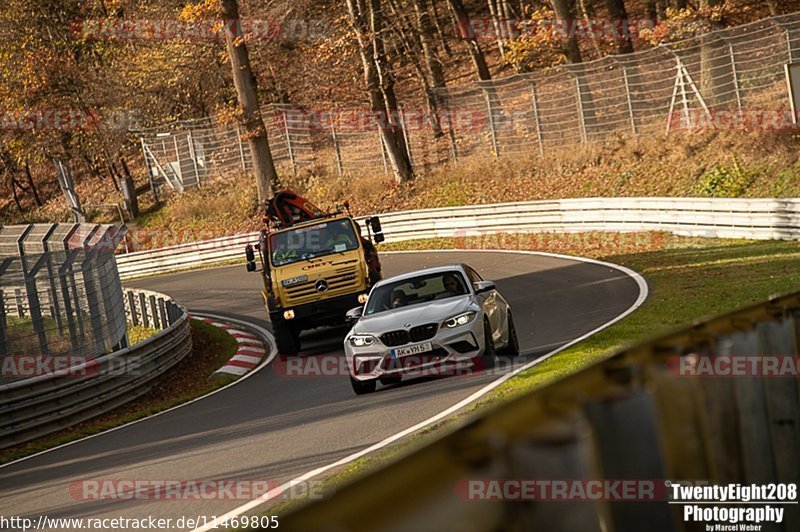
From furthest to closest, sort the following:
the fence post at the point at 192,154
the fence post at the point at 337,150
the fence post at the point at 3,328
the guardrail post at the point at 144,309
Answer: the fence post at the point at 192,154, the fence post at the point at 337,150, the guardrail post at the point at 144,309, the fence post at the point at 3,328

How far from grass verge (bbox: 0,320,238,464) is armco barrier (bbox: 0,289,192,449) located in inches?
5.9

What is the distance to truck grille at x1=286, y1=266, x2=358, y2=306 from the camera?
1925 cm

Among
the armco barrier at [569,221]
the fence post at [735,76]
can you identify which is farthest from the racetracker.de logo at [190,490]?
the fence post at [735,76]

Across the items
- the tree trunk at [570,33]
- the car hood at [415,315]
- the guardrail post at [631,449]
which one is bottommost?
the car hood at [415,315]

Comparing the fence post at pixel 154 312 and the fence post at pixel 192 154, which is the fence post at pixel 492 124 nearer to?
the fence post at pixel 154 312

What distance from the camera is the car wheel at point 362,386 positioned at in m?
13.6

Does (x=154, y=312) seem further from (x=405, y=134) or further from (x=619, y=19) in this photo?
(x=619, y=19)

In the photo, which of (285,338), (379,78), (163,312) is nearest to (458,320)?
(285,338)

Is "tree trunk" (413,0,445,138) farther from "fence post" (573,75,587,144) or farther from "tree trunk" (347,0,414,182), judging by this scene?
"fence post" (573,75,587,144)

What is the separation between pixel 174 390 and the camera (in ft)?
60.6

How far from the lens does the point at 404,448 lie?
955 centimetres

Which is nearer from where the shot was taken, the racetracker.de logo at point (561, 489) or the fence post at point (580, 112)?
the racetracker.de logo at point (561, 489)

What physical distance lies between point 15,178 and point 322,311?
5058cm

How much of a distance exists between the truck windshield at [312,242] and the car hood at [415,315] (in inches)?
244
